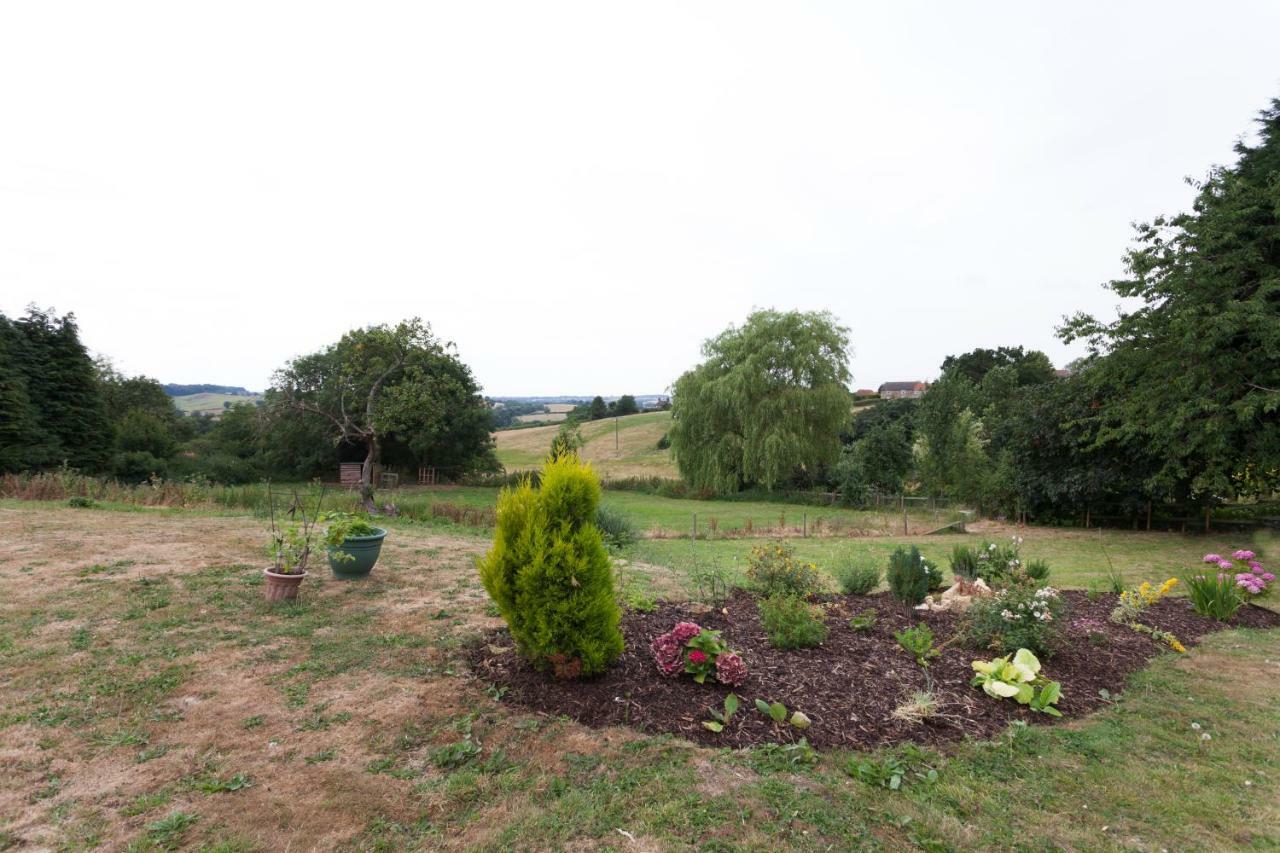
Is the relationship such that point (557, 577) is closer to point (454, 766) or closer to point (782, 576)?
point (454, 766)

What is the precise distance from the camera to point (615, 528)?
12.5m

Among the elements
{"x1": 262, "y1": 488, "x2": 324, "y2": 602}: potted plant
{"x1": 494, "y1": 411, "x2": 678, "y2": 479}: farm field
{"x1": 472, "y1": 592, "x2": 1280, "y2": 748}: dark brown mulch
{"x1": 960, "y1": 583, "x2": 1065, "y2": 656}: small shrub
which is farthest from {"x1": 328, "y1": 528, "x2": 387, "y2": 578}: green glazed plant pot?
{"x1": 494, "y1": 411, "x2": 678, "y2": 479}: farm field

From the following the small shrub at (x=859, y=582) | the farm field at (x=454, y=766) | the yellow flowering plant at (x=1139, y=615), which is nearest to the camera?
the farm field at (x=454, y=766)

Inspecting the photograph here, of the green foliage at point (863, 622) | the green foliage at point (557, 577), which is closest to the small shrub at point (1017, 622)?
the green foliage at point (863, 622)

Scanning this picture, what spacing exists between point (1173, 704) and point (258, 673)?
6852mm

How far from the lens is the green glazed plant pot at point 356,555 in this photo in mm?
6973

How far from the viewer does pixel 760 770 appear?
319cm

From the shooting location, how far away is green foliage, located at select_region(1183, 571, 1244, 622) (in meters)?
6.66

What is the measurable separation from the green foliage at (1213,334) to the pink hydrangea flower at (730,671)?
10714 millimetres

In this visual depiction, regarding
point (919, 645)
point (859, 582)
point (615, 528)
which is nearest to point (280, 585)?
point (919, 645)

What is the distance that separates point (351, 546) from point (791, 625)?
5238mm

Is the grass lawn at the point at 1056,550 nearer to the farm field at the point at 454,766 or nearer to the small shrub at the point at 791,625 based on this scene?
the small shrub at the point at 791,625

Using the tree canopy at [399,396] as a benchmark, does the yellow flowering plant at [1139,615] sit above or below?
below

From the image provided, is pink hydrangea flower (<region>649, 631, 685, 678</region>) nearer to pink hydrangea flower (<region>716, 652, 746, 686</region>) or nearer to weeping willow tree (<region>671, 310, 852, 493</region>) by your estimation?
pink hydrangea flower (<region>716, 652, 746, 686</region>)
